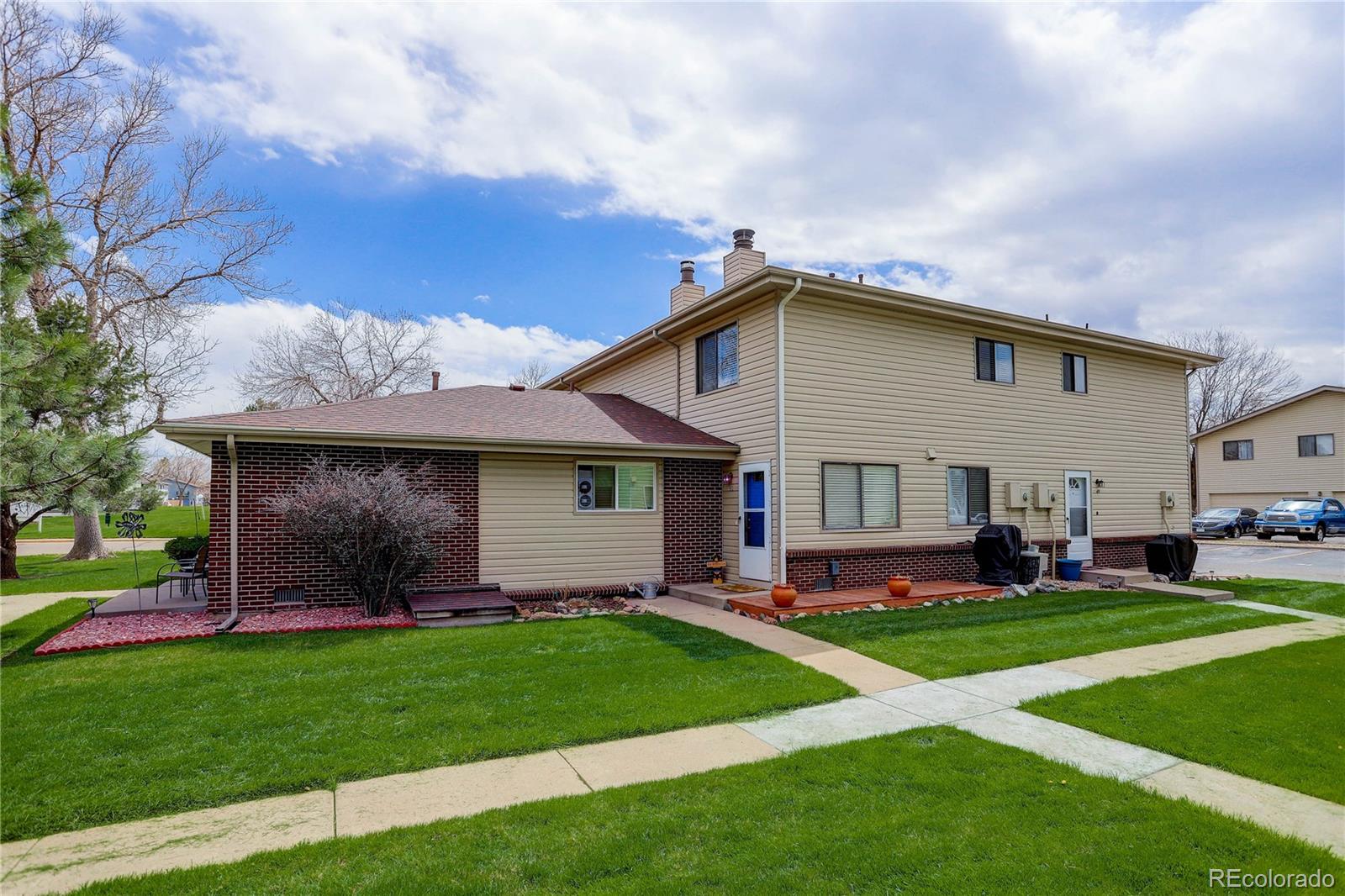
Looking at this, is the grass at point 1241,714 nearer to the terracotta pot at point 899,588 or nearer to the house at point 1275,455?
the terracotta pot at point 899,588

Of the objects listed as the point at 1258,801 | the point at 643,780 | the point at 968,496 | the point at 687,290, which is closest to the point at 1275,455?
the point at 968,496

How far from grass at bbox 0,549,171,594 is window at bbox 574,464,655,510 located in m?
8.82

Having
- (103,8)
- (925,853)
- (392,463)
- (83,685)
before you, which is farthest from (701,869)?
(103,8)

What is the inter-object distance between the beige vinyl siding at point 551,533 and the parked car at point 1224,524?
27.0 metres

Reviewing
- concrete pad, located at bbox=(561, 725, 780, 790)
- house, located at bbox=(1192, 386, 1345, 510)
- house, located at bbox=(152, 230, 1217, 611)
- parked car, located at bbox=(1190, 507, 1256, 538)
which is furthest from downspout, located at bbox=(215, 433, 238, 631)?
house, located at bbox=(1192, 386, 1345, 510)

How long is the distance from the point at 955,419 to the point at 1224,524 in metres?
23.1

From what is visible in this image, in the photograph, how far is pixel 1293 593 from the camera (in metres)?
12.8

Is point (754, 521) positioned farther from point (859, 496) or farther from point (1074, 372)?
point (1074, 372)

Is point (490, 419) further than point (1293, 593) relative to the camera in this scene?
No

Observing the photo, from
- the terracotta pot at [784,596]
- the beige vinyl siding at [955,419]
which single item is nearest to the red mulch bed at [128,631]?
the terracotta pot at [784,596]

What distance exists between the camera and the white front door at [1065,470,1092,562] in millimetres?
14977

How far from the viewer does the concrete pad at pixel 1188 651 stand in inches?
282

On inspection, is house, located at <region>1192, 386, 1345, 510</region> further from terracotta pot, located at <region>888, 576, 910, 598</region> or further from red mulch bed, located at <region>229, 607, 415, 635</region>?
red mulch bed, located at <region>229, 607, 415, 635</region>

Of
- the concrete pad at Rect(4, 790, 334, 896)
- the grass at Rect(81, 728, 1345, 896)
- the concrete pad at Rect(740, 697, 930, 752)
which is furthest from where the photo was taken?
the concrete pad at Rect(740, 697, 930, 752)
